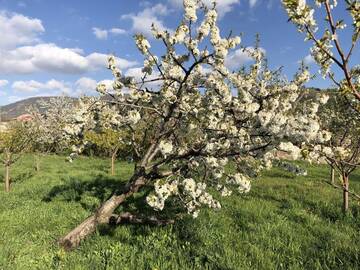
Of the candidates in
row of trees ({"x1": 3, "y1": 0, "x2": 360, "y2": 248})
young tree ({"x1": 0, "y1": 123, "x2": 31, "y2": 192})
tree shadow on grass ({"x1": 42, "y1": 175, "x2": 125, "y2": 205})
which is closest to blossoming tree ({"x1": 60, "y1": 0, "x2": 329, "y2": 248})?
row of trees ({"x1": 3, "y1": 0, "x2": 360, "y2": 248})

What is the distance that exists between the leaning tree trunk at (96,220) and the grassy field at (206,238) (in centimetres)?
20

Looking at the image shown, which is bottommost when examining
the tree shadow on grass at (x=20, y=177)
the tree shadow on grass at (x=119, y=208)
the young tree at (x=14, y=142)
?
the tree shadow on grass at (x=20, y=177)

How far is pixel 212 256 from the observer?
25.6ft

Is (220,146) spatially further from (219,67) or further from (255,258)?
(255,258)

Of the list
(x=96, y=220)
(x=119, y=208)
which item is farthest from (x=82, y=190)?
(x=96, y=220)

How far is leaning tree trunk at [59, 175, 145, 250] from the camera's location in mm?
8859

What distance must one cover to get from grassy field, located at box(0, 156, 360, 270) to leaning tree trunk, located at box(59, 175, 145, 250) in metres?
0.20

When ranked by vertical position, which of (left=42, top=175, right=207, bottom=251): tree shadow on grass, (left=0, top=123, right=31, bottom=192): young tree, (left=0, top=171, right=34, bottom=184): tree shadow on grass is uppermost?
(left=0, top=123, right=31, bottom=192): young tree

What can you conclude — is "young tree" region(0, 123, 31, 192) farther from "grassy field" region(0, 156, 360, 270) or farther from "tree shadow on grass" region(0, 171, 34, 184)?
"grassy field" region(0, 156, 360, 270)

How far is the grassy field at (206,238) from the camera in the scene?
300 inches

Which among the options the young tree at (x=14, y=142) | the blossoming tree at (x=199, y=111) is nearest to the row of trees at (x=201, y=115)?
the blossoming tree at (x=199, y=111)

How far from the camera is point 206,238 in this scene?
8.90 meters

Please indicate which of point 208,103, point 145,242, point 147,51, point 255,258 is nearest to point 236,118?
point 208,103

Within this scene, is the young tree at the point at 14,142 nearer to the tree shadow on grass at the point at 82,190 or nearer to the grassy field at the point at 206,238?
the tree shadow on grass at the point at 82,190
